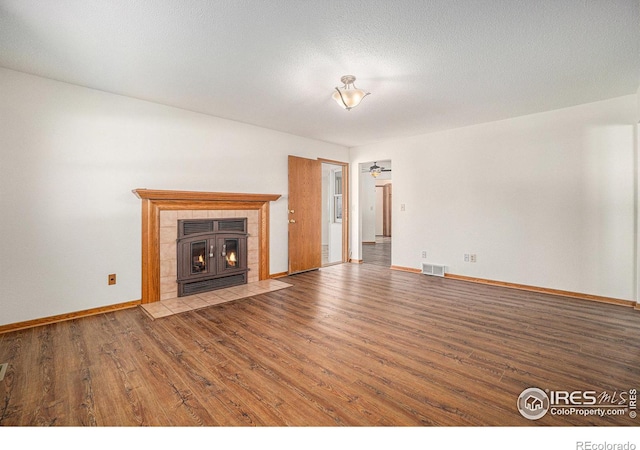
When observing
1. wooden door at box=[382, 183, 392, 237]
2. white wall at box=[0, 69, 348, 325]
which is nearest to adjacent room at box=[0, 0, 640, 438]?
white wall at box=[0, 69, 348, 325]

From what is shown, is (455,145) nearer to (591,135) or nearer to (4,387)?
(591,135)

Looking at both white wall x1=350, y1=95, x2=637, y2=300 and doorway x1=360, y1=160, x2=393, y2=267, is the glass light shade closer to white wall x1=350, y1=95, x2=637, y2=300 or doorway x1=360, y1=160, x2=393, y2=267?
white wall x1=350, y1=95, x2=637, y2=300

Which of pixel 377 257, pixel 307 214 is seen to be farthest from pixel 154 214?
pixel 377 257

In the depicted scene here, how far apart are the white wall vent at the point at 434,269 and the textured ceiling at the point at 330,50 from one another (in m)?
2.66

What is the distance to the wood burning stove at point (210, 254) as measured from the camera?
154 inches

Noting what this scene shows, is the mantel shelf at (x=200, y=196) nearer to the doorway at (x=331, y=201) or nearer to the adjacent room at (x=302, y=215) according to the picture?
the adjacent room at (x=302, y=215)

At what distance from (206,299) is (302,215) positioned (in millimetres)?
2372

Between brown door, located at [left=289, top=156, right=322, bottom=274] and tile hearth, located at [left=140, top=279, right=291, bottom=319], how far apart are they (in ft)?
3.10

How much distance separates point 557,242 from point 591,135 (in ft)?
4.71

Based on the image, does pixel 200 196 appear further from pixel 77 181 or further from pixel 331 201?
pixel 331 201

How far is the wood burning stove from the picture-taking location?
3.91m

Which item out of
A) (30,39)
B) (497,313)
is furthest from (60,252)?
(497,313)

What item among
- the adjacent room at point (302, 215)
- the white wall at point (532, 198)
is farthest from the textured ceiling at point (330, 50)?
the white wall at point (532, 198)

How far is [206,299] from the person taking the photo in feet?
12.5
